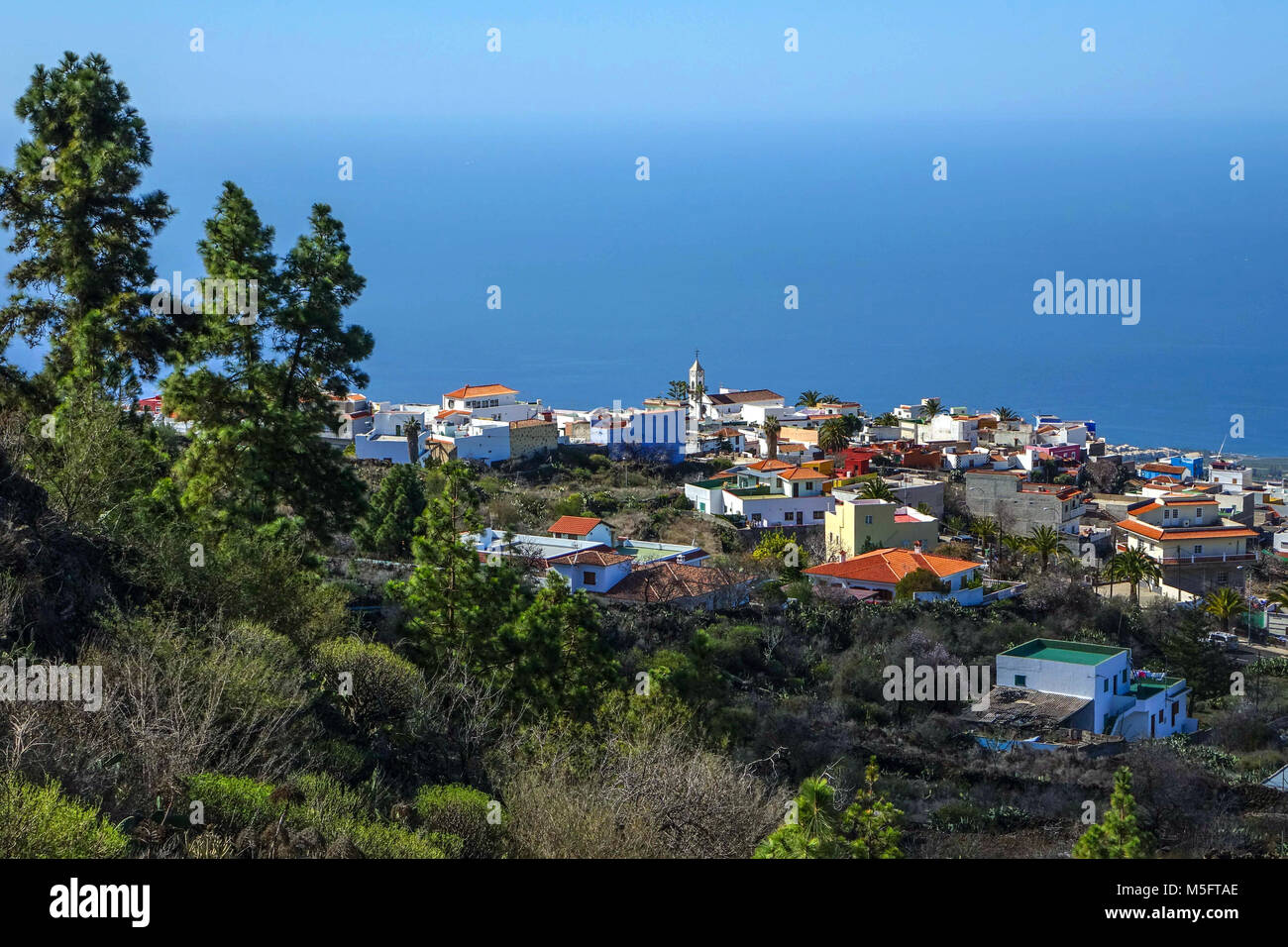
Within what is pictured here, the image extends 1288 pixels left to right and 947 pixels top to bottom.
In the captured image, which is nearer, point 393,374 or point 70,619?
point 70,619

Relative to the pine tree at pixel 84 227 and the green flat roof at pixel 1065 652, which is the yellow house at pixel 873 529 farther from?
the pine tree at pixel 84 227

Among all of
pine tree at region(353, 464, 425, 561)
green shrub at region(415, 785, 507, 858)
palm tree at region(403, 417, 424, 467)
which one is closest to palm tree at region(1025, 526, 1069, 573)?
pine tree at region(353, 464, 425, 561)

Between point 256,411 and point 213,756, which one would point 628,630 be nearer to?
point 256,411

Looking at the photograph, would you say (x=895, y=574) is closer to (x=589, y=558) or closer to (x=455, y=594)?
(x=589, y=558)

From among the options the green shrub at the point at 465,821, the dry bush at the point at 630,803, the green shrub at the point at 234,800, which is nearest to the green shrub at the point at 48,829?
the green shrub at the point at 234,800

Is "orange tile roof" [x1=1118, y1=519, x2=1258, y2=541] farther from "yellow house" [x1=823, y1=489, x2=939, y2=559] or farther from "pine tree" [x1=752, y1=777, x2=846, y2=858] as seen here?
"pine tree" [x1=752, y1=777, x2=846, y2=858]
